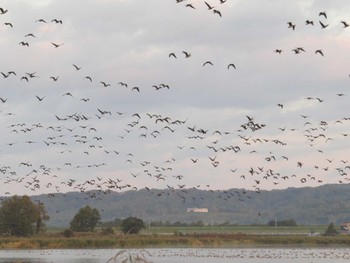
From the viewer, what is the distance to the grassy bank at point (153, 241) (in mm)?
109125

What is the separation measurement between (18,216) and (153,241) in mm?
20957

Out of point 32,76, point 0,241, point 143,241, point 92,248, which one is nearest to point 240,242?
point 143,241

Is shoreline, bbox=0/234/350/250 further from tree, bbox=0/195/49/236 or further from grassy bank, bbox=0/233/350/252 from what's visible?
tree, bbox=0/195/49/236

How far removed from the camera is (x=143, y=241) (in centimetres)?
11388

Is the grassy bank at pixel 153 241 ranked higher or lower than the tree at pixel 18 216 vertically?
lower

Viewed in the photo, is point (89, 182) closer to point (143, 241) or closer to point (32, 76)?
point (32, 76)

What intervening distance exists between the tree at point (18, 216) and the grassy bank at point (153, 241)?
3083mm

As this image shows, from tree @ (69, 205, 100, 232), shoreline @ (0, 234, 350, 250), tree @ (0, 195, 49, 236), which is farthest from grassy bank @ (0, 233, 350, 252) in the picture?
tree @ (69, 205, 100, 232)

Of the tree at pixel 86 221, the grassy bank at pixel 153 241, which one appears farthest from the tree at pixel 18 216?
the tree at pixel 86 221

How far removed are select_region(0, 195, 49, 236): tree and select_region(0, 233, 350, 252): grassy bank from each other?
10.1 ft

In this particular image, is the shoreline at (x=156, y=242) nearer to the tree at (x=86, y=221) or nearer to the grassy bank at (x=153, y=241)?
the grassy bank at (x=153, y=241)

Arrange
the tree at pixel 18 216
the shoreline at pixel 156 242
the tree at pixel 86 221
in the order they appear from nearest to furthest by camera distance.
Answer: the shoreline at pixel 156 242, the tree at pixel 18 216, the tree at pixel 86 221

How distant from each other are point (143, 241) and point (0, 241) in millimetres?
19764

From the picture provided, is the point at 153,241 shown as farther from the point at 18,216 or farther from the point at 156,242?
the point at 18,216
